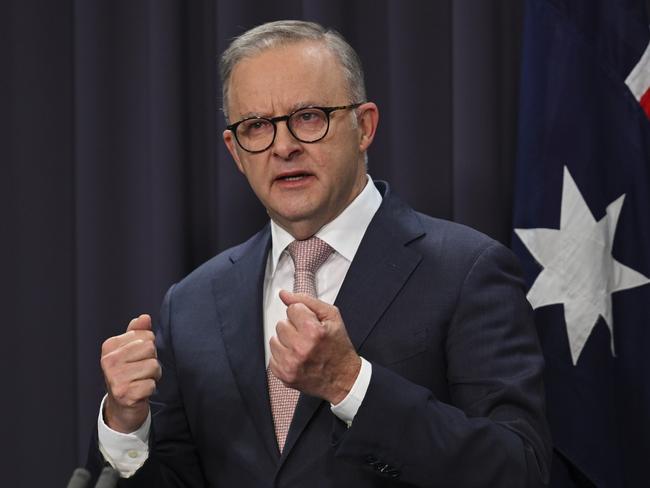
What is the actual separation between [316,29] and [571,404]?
1020 millimetres

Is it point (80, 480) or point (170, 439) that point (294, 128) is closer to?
point (170, 439)

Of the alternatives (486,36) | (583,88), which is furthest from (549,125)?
(486,36)

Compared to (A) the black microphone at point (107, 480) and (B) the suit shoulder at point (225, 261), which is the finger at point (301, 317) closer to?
(A) the black microphone at point (107, 480)

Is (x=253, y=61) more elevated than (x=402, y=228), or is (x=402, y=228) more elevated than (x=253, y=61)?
(x=253, y=61)

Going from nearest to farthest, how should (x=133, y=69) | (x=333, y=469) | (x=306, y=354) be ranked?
1. (x=306, y=354)
2. (x=333, y=469)
3. (x=133, y=69)

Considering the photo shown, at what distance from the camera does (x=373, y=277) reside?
1.93 meters

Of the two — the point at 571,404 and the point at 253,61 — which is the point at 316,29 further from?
the point at 571,404

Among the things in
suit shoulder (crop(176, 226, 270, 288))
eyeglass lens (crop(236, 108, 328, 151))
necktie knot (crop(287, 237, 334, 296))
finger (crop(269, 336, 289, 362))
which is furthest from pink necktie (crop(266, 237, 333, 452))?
finger (crop(269, 336, 289, 362))

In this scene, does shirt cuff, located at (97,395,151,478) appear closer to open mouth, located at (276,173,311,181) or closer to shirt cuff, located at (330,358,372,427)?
shirt cuff, located at (330,358,372,427)

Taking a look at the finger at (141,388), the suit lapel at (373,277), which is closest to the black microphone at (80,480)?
the finger at (141,388)

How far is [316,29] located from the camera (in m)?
2.02

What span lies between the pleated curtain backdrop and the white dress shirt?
46 cm

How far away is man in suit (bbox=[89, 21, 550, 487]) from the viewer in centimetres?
167

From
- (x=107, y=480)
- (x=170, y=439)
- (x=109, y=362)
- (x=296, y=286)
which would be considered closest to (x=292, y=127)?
(x=296, y=286)
